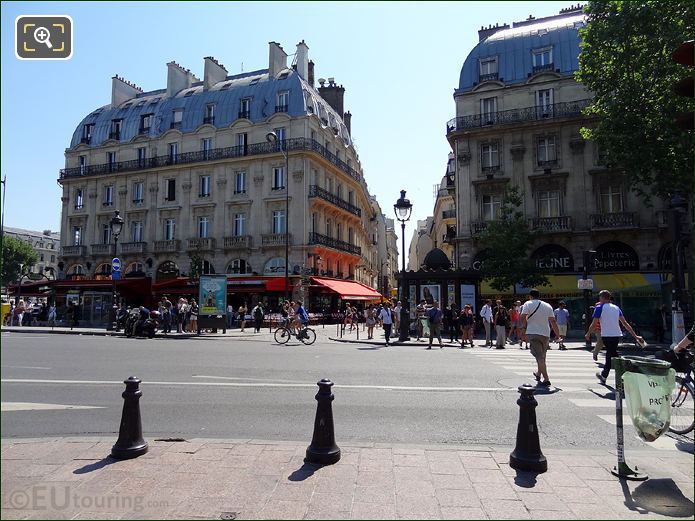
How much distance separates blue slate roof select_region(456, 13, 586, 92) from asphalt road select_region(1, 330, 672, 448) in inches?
1053

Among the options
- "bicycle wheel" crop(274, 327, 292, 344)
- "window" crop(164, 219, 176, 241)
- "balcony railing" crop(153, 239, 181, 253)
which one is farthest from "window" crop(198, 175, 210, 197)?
"bicycle wheel" crop(274, 327, 292, 344)

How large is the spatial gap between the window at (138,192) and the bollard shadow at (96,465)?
4076 centimetres

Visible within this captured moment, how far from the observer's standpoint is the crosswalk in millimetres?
6457

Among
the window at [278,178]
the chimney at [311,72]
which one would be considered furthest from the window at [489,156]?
the chimney at [311,72]

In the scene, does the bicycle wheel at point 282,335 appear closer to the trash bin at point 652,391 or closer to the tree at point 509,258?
the tree at point 509,258

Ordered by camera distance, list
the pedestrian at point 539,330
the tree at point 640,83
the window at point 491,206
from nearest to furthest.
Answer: the pedestrian at point 539,330 → the tree at point 640,83 → the window at point 491,206

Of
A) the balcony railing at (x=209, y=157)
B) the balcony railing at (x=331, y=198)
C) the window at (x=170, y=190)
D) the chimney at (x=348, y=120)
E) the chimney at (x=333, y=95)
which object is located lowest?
the balcony railing at (x=331, y=198)

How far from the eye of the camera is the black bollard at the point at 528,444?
4.31m

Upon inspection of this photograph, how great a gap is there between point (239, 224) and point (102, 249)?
13131 mm

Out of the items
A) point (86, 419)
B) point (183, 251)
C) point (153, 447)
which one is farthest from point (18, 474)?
point (183, 251)

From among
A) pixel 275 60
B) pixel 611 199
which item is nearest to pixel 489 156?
pixel 611 199

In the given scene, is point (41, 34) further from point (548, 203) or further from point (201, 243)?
point (201, 243)

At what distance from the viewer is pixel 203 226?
129 feet

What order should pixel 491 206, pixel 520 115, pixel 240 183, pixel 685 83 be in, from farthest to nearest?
pixel 240 183 < pixel 491 206 < pixel 520 115 < pixel 685 83
